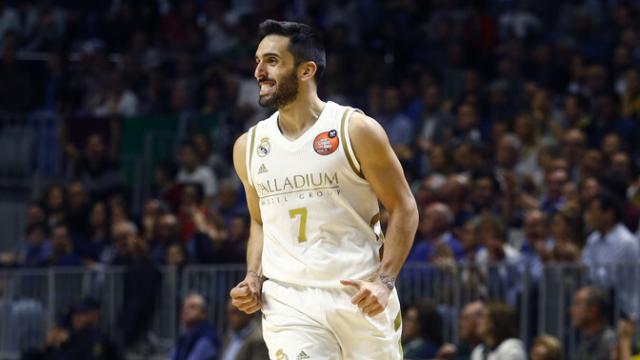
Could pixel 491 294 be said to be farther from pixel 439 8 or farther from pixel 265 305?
pixel 439 8

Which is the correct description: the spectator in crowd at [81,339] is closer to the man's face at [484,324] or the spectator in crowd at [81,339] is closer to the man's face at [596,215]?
the man's face at [484,324]

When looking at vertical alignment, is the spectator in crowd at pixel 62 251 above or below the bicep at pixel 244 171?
Result: below

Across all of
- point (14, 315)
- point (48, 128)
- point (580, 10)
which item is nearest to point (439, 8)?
point (580, 10)

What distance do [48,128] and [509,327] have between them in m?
9.98

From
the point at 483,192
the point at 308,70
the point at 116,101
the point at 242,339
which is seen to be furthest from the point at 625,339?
the point at 116,101

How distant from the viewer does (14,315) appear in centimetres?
1631

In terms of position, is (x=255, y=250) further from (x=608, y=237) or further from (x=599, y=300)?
(x=608, y=237)

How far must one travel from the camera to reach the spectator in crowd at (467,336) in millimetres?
12398

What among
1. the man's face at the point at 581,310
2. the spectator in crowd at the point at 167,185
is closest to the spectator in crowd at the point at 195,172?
the spectator in crowd at the point at 167,185

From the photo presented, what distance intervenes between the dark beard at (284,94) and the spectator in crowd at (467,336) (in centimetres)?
510

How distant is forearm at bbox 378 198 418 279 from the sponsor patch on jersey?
0.46 metres

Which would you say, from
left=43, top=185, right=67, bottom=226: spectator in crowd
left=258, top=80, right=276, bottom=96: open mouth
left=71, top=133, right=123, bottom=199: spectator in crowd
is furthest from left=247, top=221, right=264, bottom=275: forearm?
left=71, top=133, right=123, bottom=199: spectator in crowd

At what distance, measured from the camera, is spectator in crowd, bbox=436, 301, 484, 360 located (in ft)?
40.7

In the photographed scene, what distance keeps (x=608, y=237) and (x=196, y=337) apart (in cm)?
411
